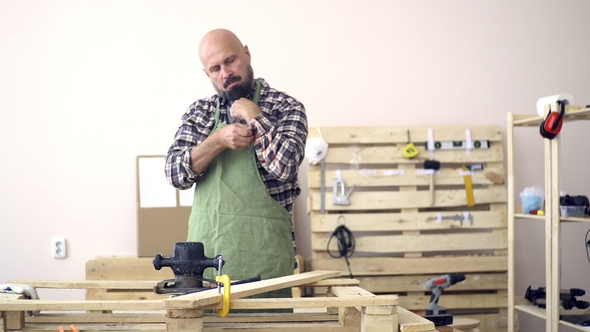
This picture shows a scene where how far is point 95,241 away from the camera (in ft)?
15.2

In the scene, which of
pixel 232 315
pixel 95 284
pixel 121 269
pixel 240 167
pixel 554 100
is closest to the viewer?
pixel 232 315

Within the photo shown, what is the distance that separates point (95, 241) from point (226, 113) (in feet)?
7.96

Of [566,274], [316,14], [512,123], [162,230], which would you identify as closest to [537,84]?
[512,123]

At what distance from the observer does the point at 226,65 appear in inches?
103

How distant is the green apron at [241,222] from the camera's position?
241 centimetres

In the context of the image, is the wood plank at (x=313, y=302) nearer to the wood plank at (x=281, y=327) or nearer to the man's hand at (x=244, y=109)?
the wood plank at (x=281, y=327)

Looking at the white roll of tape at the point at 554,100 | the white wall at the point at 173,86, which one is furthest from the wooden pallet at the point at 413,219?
the white roll of tape at the point at 554,100

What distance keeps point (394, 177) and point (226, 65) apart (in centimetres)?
230

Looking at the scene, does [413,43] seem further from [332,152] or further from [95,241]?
[95,241]

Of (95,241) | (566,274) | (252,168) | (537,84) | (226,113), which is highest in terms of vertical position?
(537,84)

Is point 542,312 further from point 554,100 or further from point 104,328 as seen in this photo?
point 104,328

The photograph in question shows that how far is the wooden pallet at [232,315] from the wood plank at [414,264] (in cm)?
255

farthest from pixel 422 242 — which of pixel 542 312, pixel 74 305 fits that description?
pixel 74 305

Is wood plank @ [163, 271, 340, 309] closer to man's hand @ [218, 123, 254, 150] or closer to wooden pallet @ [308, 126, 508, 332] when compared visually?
man's hand @ [218, 123, 254, 150]
